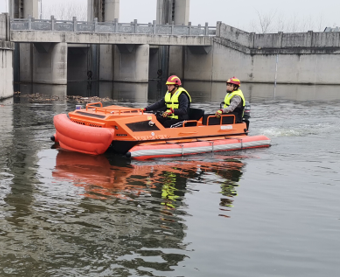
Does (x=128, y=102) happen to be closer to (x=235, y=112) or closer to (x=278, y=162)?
(x=235, y=112)

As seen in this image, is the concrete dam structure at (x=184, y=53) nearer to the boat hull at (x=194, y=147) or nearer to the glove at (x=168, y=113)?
A: the boat hull at (x=194, y=147)

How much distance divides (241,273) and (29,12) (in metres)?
34.8

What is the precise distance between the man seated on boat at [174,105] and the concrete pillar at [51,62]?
2171 centimetres

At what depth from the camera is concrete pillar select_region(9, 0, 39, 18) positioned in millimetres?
37312

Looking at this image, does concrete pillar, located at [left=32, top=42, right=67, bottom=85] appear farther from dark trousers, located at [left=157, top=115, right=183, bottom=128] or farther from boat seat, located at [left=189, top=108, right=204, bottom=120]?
dark trousers, located at [left=157, top=115, right=183, bottom=128]

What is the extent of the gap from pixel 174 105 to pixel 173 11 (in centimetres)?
3568

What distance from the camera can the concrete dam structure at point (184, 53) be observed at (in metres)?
37.4

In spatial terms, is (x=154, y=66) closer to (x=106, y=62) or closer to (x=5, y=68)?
(x=106, y=62)

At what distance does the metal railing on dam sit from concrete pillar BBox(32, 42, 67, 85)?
1.28m

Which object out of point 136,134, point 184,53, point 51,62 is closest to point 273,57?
point 184,53

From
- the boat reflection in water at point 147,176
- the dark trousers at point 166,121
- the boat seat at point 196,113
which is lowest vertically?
the boat reflection in water at point 147,176

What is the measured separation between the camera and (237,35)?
43219 millimetres

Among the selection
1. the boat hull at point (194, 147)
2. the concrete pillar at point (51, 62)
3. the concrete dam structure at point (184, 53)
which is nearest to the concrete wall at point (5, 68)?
the concrete pillar at point (51, 62)

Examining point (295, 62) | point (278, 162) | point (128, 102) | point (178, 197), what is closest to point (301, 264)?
point (178, 197)
